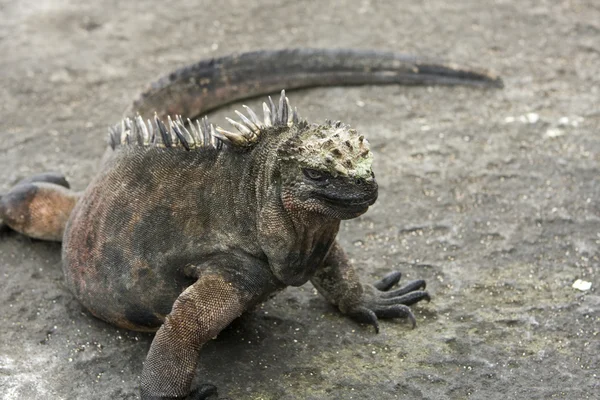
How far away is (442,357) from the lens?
4.14m

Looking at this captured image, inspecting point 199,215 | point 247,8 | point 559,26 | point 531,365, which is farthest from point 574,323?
point 247,8

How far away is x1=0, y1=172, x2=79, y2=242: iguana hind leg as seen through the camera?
16.0ft

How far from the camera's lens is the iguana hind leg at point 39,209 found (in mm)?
4875

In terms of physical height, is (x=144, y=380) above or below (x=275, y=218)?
below

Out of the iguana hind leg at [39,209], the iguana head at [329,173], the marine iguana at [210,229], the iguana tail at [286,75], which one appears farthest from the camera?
the iguana tail at [286,75]

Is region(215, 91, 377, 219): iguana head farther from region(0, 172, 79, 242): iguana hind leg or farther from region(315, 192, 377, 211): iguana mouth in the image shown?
region(0, 172, 79, 242): iguana hind leg

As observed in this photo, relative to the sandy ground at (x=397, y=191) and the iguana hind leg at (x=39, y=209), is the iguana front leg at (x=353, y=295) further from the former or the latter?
the iguana hind leg at (x=39, y=209)

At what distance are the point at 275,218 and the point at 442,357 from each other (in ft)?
3.50

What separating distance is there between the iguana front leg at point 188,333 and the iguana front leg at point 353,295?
579 millimetres

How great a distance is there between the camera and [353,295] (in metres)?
4.39

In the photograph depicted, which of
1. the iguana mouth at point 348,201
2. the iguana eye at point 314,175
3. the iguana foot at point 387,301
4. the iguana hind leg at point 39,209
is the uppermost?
the iguana eye at point 314,175

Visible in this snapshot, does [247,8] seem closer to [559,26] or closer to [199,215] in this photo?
[559,26]

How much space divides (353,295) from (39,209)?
182 cm

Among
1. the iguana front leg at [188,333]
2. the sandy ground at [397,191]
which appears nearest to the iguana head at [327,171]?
the iguana front leg at [188,333]
